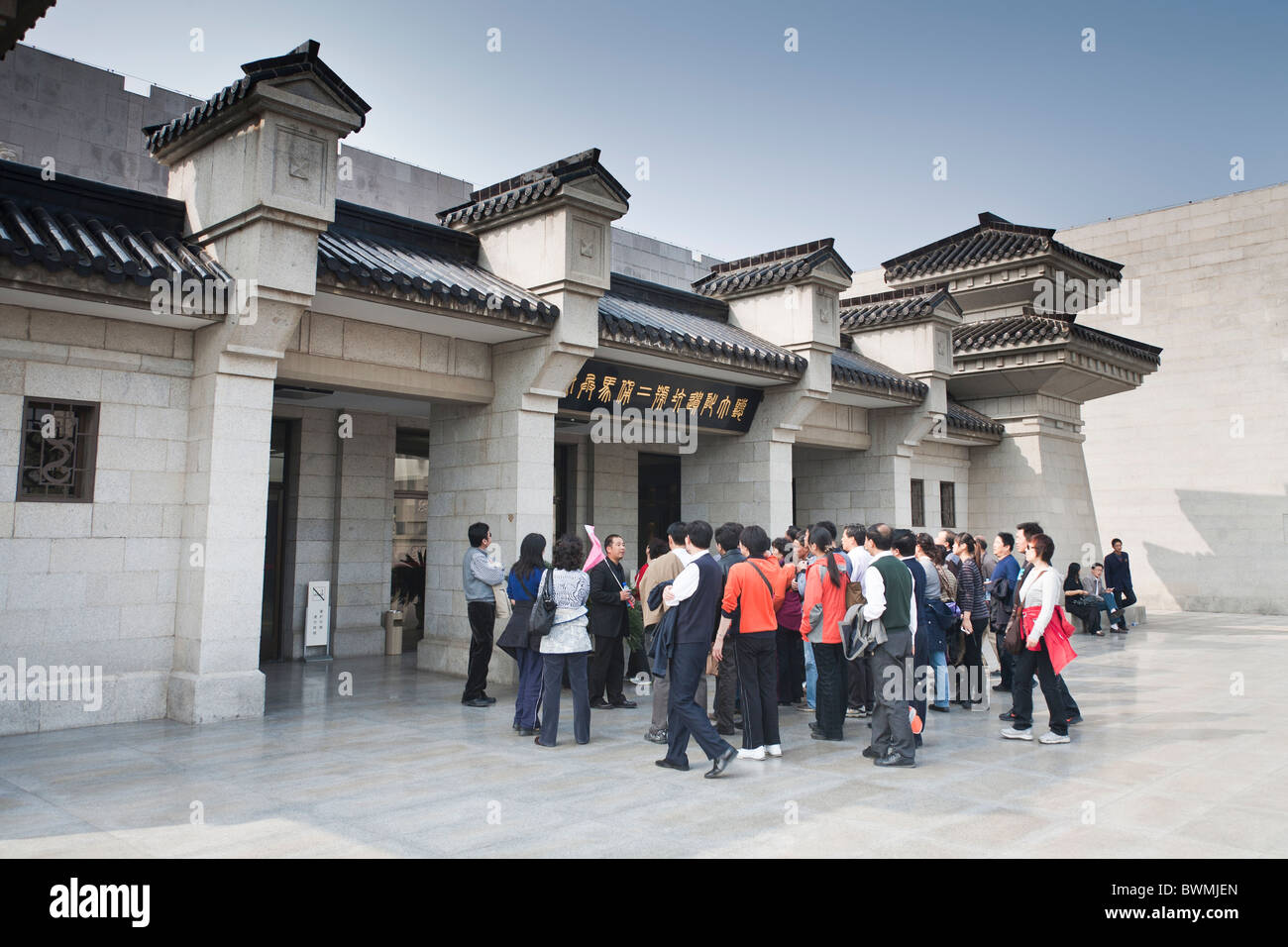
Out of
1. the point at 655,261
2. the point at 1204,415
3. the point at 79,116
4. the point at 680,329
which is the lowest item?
the point at 680,329

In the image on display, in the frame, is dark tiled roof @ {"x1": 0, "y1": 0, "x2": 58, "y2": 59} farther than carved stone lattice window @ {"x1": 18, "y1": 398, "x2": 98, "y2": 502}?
No

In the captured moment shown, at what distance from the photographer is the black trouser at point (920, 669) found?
7178mm

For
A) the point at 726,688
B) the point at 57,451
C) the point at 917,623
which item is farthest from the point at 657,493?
the point at 57,451

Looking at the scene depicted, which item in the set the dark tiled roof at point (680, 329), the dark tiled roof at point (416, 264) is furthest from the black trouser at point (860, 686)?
the dark tiled roof at point (416, 264)

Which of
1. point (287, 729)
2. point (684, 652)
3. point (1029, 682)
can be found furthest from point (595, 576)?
point (1029, 682)

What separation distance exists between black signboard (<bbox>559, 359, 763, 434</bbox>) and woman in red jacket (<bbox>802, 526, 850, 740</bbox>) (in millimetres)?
4573

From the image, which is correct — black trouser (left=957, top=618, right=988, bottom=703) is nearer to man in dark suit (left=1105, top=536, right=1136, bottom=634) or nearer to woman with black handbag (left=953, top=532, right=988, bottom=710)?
woman with black handbag (left=953, top=532, right=988, bottom=710)

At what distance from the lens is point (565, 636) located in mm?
7129

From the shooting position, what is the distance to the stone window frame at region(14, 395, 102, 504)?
7621 millimetres

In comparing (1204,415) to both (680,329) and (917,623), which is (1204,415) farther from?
(917,623)

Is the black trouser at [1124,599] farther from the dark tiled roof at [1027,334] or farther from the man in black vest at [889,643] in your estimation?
the man in black vest at [889,643]

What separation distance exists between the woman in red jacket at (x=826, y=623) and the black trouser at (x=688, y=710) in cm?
142

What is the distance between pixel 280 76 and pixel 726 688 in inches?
265

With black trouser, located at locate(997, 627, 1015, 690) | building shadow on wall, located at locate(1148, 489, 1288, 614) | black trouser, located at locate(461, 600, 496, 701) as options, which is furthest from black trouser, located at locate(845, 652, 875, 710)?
building shadow on wall, located at locate(1148, 489, 1288, 614)
